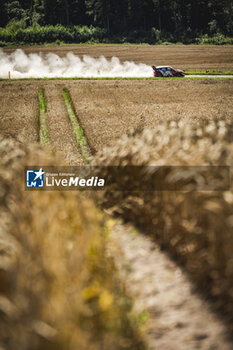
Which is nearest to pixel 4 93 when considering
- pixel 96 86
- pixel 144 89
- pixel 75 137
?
pixel 96 86

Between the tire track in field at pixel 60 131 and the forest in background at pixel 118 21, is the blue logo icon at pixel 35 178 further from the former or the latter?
the forest in background at pixel 118 21

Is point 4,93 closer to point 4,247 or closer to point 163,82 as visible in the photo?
point 163,82

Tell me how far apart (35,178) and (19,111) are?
952cm

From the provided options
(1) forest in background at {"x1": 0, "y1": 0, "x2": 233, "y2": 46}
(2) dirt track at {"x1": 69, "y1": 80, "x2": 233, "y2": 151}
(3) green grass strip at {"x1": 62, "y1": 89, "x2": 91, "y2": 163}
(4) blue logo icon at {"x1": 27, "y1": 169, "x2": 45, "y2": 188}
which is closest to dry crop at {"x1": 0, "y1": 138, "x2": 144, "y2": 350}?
(4) blue logo icon at {"x1": 27, "y1": 169, "x2": 45, "y2": 188}

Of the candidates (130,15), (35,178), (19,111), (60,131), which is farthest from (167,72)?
(130,15)

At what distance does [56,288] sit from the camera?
73.2 inches

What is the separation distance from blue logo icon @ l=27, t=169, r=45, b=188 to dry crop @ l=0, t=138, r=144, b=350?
34.4 inches

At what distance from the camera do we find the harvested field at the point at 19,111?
396 inches

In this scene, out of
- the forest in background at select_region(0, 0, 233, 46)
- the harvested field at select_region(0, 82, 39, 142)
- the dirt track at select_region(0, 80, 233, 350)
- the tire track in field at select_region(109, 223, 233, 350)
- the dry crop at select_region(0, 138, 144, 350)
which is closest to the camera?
the dry crop at select_region(0, 138, 144, 350)

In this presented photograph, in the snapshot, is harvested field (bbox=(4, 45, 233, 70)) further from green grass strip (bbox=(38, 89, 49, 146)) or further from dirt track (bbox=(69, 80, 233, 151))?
green grass strip (bbox=(38, 89, 49, 146))

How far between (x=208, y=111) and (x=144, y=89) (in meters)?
5.60

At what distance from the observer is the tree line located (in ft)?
134

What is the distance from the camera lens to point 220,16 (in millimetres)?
40125

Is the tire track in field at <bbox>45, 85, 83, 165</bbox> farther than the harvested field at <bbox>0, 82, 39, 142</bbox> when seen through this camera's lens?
No
